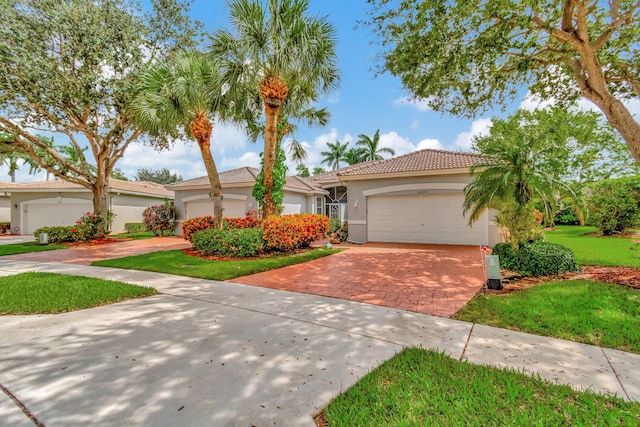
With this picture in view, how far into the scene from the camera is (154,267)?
29.0ft

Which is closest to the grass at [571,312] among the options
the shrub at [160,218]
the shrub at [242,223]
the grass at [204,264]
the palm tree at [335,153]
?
the grass at [204,264]

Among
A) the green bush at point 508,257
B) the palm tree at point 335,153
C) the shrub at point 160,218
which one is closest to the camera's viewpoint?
the green bush at point 508,257

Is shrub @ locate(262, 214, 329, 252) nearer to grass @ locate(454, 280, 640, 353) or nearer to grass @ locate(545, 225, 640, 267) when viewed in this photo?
grass @ locate(454, 280, 640, 353)

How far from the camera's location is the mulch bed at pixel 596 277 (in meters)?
6.22

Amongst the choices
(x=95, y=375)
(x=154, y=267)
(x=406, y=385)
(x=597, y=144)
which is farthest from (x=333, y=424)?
(x=597, y=144)

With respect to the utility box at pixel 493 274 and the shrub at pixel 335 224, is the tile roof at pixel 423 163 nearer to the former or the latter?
the shrub at pixel 335 224

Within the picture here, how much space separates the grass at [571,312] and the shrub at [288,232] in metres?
A: 6.80

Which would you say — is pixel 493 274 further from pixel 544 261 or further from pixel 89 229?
pixel 89 229

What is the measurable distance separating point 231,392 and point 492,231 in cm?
1280

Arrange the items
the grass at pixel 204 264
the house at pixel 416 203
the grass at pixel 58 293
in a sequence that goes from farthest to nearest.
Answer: the house at pixel 416 203 < the grass at pixel 204 264 < the grass at pixel 58 293

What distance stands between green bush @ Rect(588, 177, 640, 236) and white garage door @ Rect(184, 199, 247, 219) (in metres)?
19.2

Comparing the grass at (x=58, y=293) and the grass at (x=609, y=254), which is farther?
the grass at (x=609, y=254)

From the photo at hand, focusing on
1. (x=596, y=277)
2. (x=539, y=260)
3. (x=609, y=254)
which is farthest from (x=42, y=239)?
(x=609, y=254)

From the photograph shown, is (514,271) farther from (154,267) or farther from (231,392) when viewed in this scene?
(154,267)
